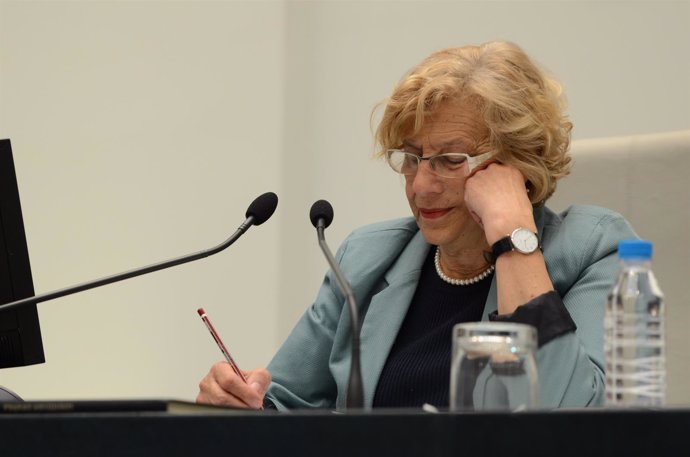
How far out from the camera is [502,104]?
1890mm

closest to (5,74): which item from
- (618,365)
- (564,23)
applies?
(564,23)

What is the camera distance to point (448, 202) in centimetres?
189

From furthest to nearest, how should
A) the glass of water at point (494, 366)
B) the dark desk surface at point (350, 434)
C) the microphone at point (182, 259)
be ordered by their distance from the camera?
1. the microphone at point (182, 259)
2. the glass of water at point (494, 366)
3. the dark desk surface at point (350, 434)

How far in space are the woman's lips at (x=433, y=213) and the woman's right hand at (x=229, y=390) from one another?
48cm

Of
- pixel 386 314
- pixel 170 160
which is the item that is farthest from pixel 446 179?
pixel 170 160

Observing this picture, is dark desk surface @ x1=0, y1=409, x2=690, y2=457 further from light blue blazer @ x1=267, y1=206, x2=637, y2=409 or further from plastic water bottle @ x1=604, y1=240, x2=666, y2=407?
light blue blazer @ x1=267, y1=206, x2=637, y2=409

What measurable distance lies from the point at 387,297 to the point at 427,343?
127 millimetres

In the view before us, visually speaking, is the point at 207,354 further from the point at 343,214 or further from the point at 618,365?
the point at 618,365

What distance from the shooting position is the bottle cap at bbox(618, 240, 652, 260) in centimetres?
106

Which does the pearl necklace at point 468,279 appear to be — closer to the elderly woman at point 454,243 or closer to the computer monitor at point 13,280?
the elderly woman at point 454,243

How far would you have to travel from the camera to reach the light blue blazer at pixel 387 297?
176cm

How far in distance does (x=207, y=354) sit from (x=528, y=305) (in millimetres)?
1793

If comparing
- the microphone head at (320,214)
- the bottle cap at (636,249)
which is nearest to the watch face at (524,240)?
the microphone head at (320,214)

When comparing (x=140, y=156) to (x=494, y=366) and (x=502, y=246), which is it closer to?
(x=502, y=246)
